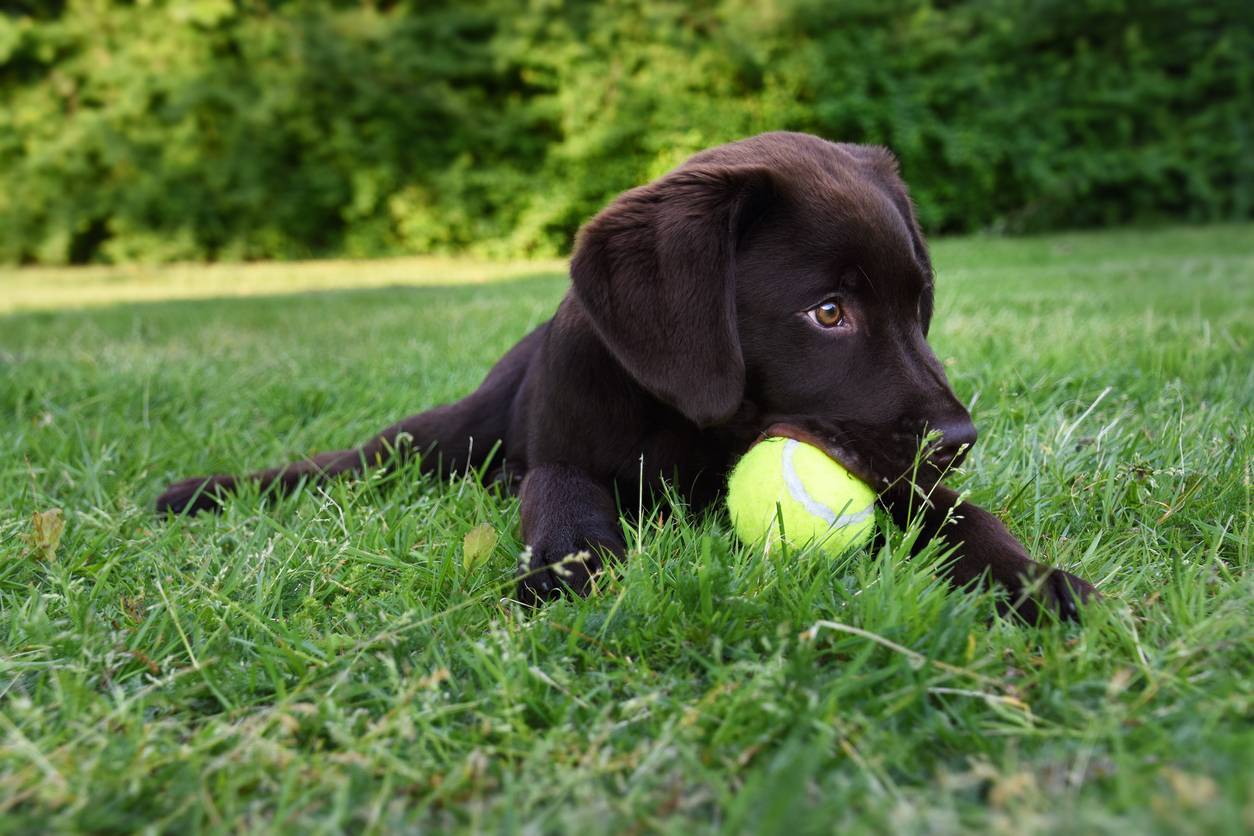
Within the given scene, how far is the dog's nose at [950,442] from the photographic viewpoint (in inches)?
74.2

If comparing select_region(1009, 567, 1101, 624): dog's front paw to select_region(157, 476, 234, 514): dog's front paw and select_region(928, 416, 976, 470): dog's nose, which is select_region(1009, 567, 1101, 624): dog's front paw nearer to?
select_region(928, 416, 976, 470): dog's nose

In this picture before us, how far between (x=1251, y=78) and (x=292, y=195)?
558 inches

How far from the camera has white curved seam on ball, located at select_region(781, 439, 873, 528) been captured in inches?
69.2

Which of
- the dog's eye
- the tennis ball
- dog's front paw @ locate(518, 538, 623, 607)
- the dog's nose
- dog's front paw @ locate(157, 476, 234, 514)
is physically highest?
the dog's eye

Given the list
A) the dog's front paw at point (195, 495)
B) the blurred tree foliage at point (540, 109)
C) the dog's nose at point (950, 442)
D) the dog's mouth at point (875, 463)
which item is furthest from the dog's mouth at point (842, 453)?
the blurred tree foliage at point (540, 109)

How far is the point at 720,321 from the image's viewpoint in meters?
1.94

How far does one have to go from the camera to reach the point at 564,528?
1.92 meters

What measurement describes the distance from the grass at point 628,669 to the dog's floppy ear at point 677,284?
277mm

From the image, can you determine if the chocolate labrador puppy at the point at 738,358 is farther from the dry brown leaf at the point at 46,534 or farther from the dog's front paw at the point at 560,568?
the dry brown leaf at the point at 46,534

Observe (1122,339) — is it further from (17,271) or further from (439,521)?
(17,271)

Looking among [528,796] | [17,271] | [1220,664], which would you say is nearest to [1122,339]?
[1220,664]

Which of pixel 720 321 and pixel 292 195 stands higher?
pixel 720 321

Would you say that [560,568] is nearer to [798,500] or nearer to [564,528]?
[564,528]

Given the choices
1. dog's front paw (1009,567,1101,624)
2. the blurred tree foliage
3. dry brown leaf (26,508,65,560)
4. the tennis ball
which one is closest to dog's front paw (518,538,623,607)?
the tennis ball
